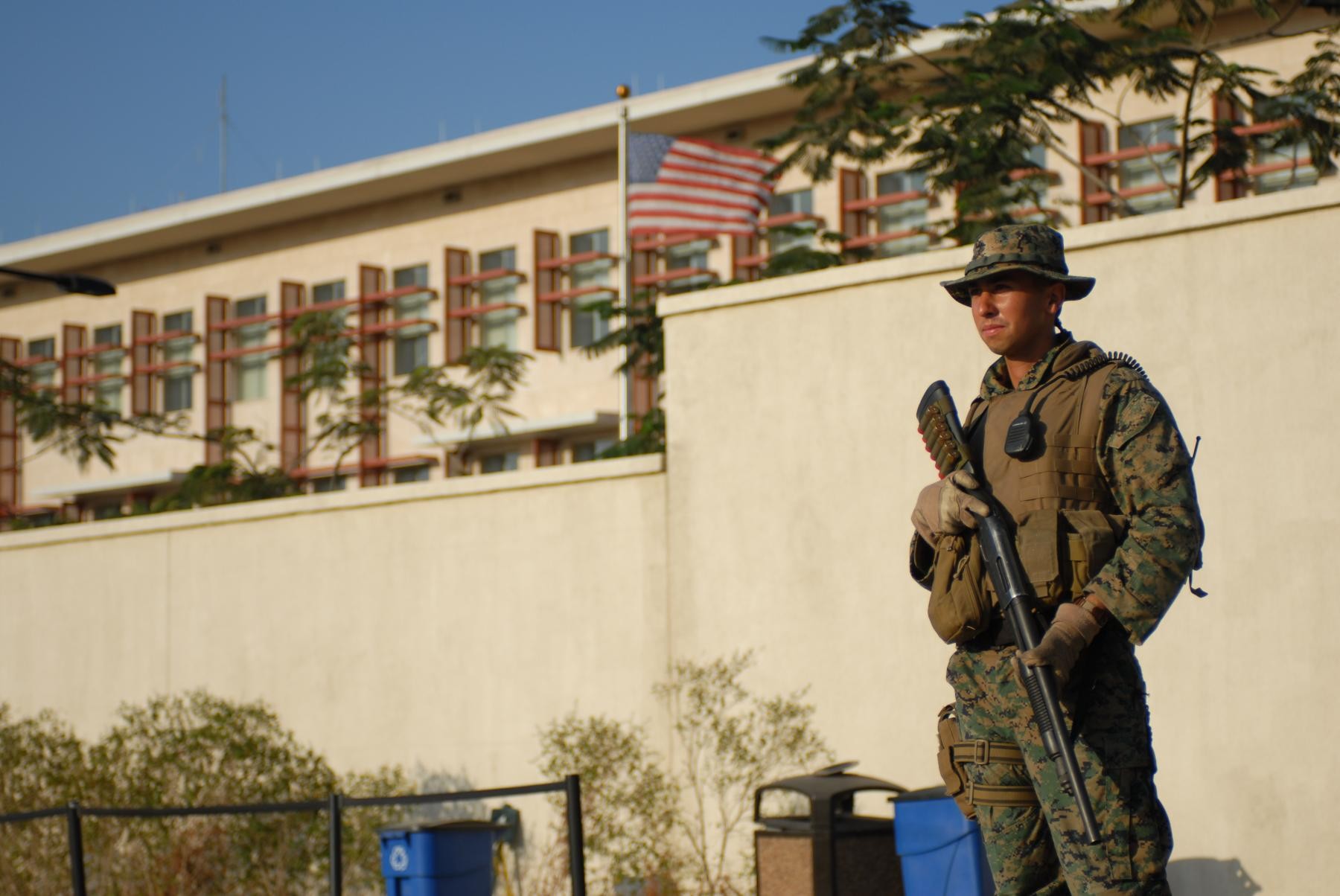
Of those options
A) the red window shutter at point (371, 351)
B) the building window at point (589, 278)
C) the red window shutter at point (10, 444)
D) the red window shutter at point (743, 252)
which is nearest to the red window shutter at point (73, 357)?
the red window shutter at point (10, 444)

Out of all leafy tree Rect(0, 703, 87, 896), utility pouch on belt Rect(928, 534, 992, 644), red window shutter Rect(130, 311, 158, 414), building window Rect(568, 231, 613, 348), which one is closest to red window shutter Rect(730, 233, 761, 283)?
building window Rect(568, 231, 613, 348)

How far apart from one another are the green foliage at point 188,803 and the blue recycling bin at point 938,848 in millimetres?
4866

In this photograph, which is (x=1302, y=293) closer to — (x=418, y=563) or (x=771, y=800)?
(x=771, y=800)

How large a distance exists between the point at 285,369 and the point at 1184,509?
1275 inches

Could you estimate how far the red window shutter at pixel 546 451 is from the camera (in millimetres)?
31547

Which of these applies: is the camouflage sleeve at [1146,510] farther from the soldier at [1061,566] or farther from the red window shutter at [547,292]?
the red window shutter at [547,292]

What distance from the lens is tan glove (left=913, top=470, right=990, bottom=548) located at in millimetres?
4559

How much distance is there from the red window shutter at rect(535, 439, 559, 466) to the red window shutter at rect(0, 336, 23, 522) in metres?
13.8

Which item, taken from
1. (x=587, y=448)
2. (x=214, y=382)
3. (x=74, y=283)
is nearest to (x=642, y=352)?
(x=74, y=283)

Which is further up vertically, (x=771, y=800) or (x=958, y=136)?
(x=958, y=136)

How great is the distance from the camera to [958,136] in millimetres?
16281

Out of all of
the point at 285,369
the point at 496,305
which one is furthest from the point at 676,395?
the point at 285,369

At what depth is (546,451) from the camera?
31.7 m

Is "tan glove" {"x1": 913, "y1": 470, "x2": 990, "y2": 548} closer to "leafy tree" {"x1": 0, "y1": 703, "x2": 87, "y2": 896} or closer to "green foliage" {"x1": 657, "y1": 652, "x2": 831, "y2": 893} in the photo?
"green foliage" {"x1": 657, "y1": 652, "x2": 831, "y2": 893}
